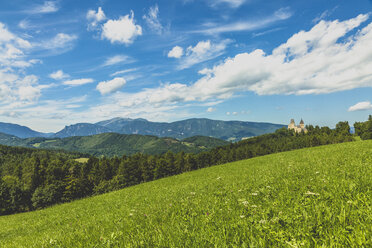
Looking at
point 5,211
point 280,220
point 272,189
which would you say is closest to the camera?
point 280,220

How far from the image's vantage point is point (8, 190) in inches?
2072

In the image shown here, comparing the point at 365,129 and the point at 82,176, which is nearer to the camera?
the point at 82,176

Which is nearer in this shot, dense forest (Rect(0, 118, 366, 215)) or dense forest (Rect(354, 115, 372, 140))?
dense forest (Rect(0, 118, 366, 215))

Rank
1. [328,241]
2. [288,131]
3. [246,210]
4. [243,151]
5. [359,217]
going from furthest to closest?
[288,131] → [243,151] → [246,210] → [359,217] → [328,241]

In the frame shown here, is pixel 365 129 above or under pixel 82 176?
above

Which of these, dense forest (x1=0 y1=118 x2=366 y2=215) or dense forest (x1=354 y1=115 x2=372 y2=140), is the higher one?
dense forest (x1=354 y1=115 x2=372 y2=140)

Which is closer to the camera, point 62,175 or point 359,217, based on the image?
point 359,217

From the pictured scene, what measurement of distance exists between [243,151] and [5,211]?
93.5 meters

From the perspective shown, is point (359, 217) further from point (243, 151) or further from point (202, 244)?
point (243, 151)

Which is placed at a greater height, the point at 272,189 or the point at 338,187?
the point at 338,187

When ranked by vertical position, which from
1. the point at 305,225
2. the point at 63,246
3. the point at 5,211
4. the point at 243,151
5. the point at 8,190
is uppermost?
the point at 305,225

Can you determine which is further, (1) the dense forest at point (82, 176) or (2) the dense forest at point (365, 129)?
(2) the dense forest at point (365, 129)

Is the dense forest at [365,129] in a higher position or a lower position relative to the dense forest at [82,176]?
higher

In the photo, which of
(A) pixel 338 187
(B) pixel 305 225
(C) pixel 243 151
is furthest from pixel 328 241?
(C) pixel 243 151
